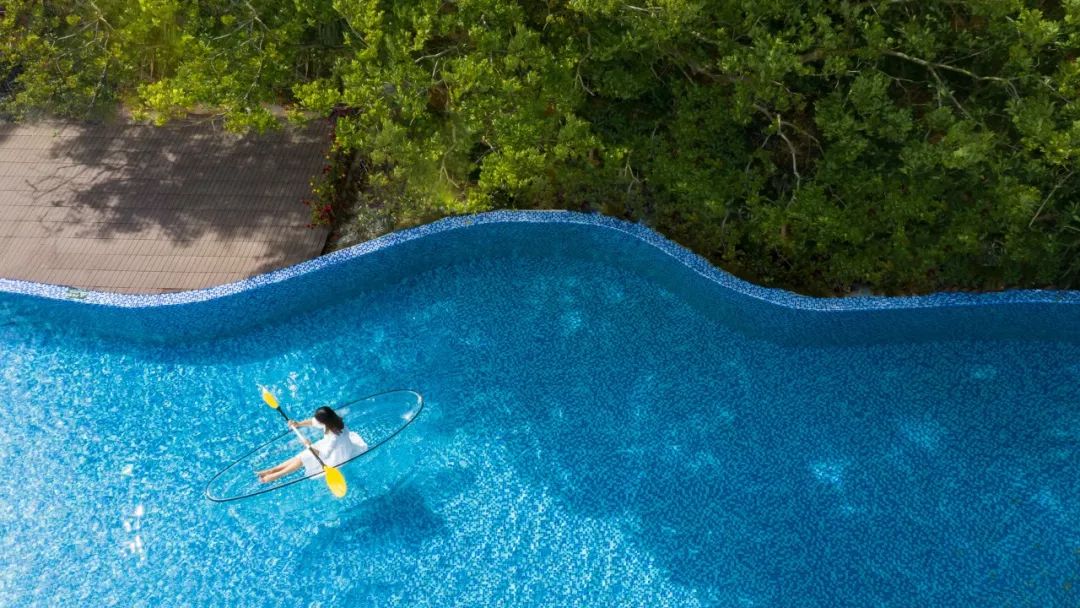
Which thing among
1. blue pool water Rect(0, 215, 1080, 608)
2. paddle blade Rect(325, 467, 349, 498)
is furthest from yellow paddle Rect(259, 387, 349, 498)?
blue pool water Rect(0, 215, 1080, 608)

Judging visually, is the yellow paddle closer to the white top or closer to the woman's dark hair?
the white top

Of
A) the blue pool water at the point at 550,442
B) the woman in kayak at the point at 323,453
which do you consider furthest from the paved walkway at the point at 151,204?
the woman in kayak at the point at 323,453

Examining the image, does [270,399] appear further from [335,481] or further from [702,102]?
[702,102]

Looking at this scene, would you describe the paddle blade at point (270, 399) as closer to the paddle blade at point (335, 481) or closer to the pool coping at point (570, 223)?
the paddle blade at point (335, 481)

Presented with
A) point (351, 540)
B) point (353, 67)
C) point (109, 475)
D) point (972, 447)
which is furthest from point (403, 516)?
point (972, 447)

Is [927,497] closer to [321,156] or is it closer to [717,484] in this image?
[717,484]

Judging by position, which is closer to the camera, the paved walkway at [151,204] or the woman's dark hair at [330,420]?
the woman's dark hair at [330,420]
